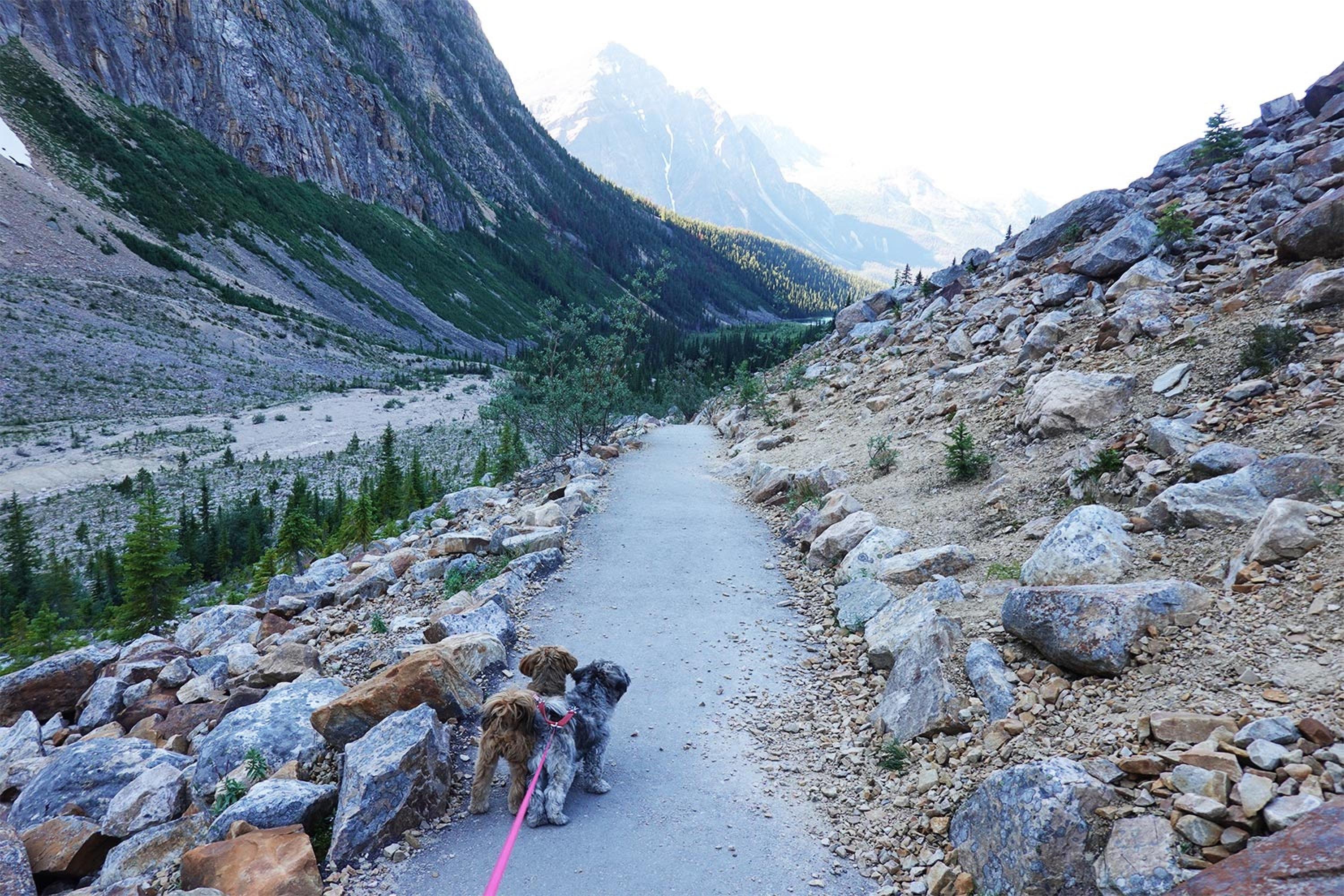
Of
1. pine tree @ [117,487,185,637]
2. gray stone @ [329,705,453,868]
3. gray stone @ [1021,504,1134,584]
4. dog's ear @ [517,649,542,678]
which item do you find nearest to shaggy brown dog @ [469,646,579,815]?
gray stone @ [329,705,453,868]

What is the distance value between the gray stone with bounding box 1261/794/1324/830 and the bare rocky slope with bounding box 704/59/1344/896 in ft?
0.04

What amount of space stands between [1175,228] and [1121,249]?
0.95 m

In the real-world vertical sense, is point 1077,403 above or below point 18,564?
above

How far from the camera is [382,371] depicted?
204ft

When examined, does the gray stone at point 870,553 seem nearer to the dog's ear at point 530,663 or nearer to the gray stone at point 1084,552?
the gray stone at point 1084,552

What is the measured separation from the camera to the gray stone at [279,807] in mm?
4324

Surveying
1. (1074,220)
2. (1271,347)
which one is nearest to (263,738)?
(1271,347)

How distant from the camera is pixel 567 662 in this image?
17.0ft

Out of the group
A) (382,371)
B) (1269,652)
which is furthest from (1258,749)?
(382,371)

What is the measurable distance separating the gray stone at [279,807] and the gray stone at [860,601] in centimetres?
540

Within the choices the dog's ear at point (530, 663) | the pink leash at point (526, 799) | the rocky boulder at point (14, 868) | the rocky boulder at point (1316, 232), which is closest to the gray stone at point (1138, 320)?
the rocky boulder at point (1316, 232)

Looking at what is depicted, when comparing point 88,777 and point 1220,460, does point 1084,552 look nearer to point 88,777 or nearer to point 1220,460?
point 1220,460

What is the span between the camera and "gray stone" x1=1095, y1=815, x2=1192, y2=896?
2947mm

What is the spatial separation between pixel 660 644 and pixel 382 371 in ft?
206
